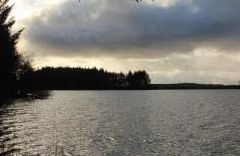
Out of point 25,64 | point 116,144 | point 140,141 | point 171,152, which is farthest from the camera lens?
point 25,64

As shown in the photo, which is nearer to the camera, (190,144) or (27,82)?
(190,144)

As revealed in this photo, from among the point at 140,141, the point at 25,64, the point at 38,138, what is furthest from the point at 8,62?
the point at 25,64

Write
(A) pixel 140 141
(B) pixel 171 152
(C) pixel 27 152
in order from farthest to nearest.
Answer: (A) pixel 140 141
(B) pixel 171 152
(C) pixel 27 152

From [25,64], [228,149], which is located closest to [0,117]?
[228,149]

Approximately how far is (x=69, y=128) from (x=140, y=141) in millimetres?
16066

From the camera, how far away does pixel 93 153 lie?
4156 cm

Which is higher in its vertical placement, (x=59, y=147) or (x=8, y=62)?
(x=8, y=62)

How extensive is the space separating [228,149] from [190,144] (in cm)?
475

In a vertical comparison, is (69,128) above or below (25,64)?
below

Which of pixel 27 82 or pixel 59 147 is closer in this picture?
pixel 59 147

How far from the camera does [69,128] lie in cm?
6431

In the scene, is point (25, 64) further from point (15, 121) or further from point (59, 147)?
point (59, 147)

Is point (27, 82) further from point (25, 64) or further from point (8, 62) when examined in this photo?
→ point (8, 62)

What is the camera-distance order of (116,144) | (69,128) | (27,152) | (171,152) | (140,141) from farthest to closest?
(69,128) → (140,141) → (116,144) → (171,152) → (27,152)
